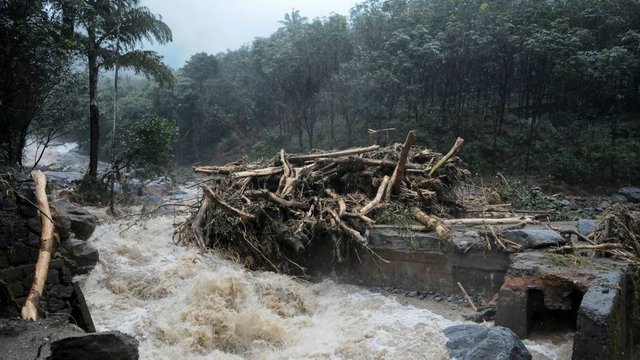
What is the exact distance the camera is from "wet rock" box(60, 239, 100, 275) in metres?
5.94

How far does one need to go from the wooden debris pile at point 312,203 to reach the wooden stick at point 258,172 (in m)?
0.02

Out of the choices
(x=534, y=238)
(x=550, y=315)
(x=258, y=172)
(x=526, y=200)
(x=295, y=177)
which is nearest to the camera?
(x=550, y=315)

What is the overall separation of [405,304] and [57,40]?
11233 mm

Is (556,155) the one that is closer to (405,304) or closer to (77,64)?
(405,304)

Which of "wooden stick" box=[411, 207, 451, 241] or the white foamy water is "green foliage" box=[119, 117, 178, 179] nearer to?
the white foamy water

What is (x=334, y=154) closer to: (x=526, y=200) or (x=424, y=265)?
(x=424, y=265)

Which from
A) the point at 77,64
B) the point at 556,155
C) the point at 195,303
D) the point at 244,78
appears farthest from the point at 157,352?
the point at 244,78

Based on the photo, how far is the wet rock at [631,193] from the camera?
17.2 metres

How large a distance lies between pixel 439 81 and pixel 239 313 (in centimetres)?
1946

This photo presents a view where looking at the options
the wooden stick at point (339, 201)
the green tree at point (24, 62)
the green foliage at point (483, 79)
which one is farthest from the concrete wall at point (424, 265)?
the green foliage at point (483, 79)

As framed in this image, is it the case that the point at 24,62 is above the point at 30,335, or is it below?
above

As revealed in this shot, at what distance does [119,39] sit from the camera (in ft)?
52.8

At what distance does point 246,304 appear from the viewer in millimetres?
6438

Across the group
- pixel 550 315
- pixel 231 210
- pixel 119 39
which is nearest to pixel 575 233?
pixel 550 315
